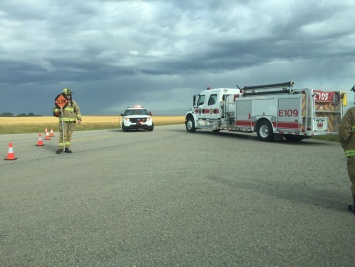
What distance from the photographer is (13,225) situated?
16.0 feet

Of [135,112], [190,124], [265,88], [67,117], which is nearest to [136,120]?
[135,112]

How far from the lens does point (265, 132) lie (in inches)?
730

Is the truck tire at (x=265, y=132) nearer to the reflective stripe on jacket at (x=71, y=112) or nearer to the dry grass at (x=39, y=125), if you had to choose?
the reflective stripe on jacket at (x=71, y=112)

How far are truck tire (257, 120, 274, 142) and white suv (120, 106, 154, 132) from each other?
36.3 feet

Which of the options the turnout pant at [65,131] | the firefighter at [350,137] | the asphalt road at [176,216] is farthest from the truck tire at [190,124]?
the firefighter at [350,137]

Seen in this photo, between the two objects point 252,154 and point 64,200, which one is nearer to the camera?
point 64,200

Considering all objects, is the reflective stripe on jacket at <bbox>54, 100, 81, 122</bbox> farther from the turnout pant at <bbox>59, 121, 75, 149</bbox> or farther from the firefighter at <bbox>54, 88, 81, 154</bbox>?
the turnout pant at <bbox>59, 121, 75, 149</bbox>

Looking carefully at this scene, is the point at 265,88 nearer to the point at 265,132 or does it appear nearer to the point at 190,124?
the point at 265,132

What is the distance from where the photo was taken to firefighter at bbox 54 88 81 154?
1322 cm

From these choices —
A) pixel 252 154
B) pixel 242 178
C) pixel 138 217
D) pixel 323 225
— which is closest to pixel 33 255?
pixel 138 217

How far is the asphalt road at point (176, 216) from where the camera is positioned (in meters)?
3.87

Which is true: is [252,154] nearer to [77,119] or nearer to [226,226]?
[77,119]

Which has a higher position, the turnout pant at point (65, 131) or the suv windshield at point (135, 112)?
the suv windshield at point (135, 112)

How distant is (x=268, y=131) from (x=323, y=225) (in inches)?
539
